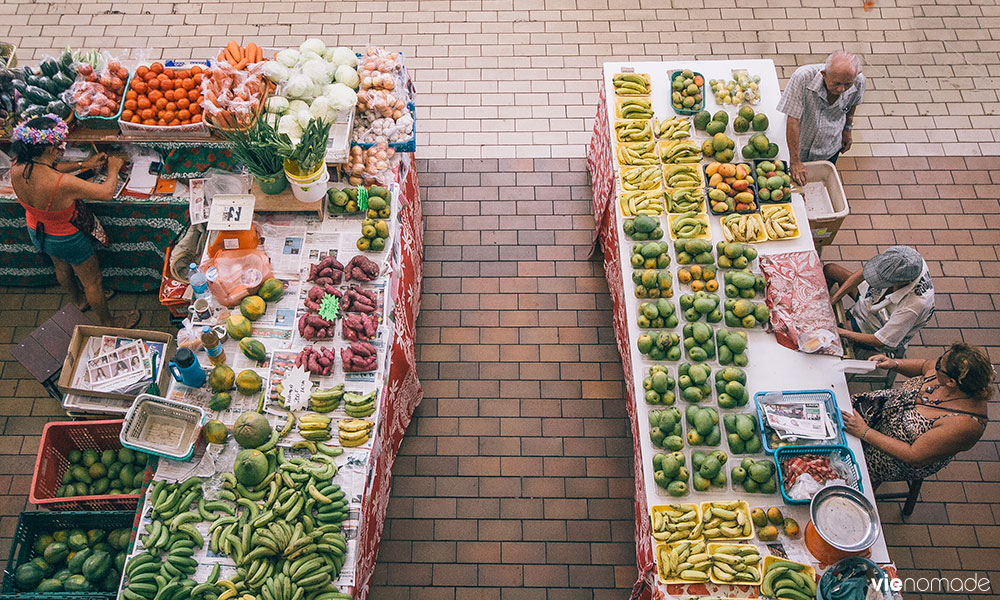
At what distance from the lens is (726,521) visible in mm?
4711

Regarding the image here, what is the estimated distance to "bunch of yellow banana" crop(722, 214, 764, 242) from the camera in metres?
5.84

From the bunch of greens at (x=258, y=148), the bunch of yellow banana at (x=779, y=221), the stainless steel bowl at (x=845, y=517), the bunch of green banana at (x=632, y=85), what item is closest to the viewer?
the stainless steel bowl at (x=845, y=517)

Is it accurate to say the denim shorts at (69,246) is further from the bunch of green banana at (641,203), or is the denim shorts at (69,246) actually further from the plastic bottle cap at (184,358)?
the bunch of green banana at (641,203)

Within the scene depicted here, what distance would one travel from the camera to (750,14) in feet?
29.5

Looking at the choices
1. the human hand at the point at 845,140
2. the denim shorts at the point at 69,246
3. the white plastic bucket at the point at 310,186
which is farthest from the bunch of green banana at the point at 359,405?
the human hand at the point at 845,140

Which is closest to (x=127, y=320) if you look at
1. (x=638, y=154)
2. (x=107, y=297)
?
(x=107, y=297)

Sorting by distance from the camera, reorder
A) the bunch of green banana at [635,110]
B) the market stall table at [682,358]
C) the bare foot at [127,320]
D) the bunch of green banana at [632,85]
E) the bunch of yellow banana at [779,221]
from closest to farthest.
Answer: the market stall table at [682,358] < the bunch of yellow banana at [779,221] < the bunch of green banana at [635,110] < the bunch of green banana at [632,85] < the bare foot at [127,320]

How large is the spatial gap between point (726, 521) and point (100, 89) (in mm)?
6186

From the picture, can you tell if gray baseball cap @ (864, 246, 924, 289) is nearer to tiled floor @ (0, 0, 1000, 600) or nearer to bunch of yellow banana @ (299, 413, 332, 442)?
tiled floor @ (0, 0, 1000, 600)

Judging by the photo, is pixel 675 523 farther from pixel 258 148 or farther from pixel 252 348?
pixel 258 148

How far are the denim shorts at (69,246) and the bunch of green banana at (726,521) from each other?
18.4 ft

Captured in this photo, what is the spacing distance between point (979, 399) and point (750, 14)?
20.1 ft

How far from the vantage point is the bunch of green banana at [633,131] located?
20.9 feet

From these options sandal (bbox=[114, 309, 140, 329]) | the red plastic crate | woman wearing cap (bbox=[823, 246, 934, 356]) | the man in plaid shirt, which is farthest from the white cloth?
sandal (bbox=[114, 309, 140, 329])
